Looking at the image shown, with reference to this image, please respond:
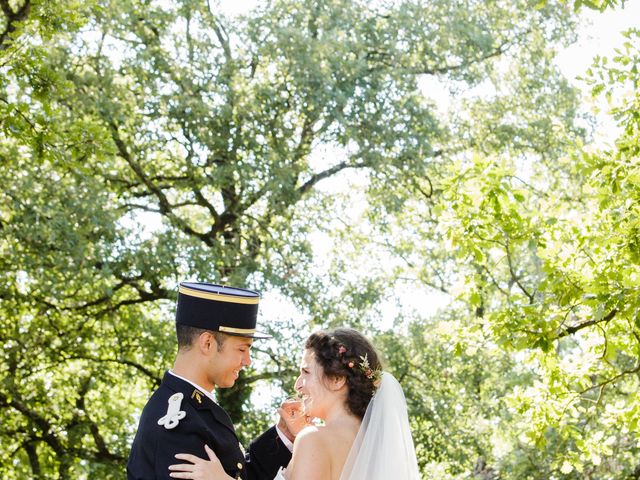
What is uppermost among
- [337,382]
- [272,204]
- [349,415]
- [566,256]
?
[272,204]

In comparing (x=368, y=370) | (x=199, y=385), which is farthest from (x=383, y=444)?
(x=199, y=385)

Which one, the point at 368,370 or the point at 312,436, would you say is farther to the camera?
the point at 368,370

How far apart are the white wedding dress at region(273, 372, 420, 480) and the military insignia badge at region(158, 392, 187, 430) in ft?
2.41

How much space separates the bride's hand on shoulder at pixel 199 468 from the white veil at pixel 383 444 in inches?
28.7

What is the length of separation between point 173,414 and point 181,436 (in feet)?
0.31

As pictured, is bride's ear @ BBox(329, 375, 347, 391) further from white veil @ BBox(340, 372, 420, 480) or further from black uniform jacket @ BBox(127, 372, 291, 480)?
black uniform jacket @ BBox(127, 372, 291, 480)

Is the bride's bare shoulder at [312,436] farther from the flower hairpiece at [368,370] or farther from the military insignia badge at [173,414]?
the military insignia badge at [173,414]

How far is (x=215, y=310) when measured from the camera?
4102 mm

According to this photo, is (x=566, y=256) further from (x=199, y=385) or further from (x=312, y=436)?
(x=199, y=385)

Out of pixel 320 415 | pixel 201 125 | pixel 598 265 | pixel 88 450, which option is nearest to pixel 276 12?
pixel 201 125

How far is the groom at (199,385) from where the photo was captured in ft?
12.5

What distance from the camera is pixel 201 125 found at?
14.3m

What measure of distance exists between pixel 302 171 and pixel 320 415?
1148 cm

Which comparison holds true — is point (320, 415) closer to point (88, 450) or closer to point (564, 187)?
point (88, 450)
